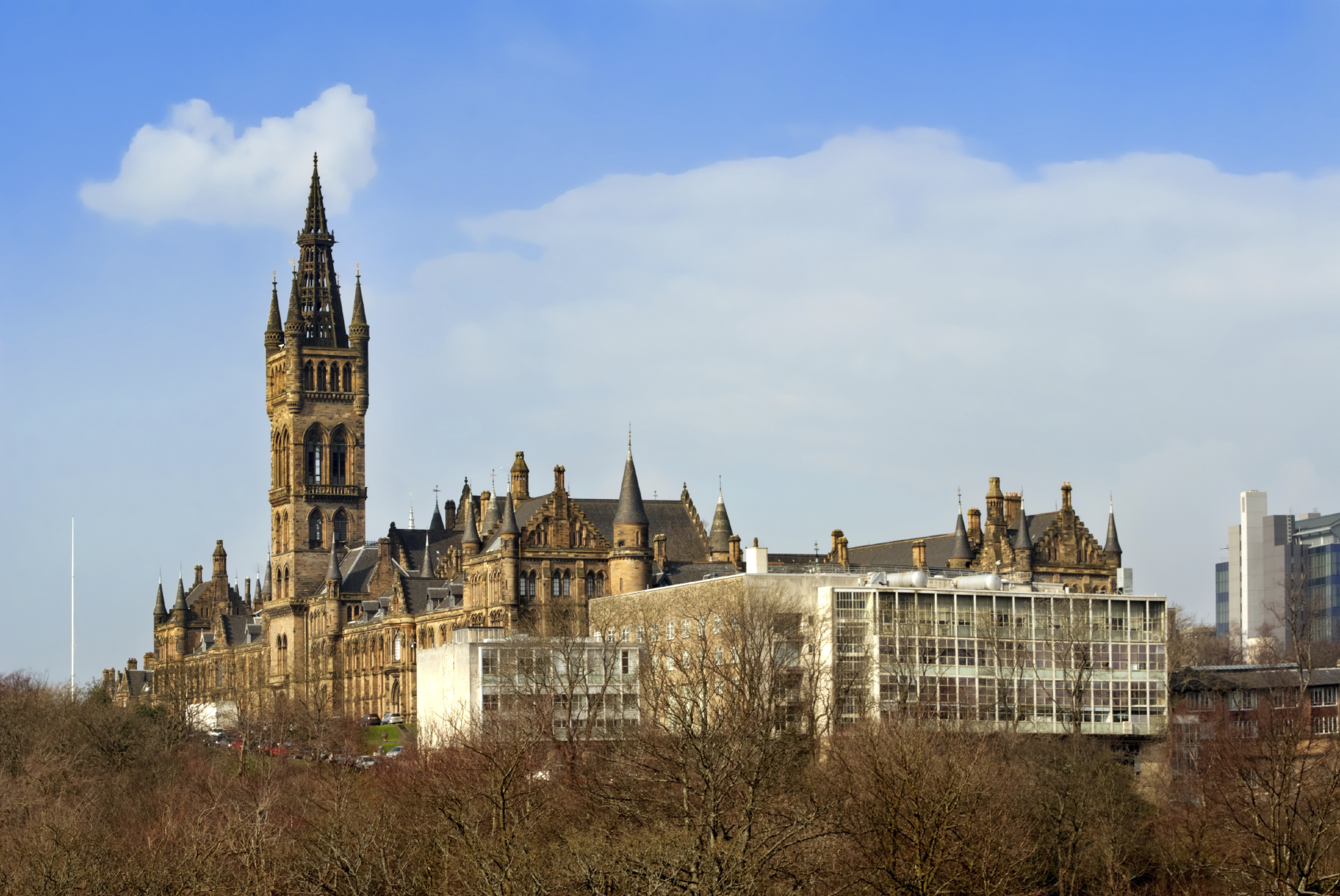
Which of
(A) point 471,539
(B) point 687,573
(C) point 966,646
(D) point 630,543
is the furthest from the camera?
(A) point 471,539

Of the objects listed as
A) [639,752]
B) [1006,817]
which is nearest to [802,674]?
[639,752]

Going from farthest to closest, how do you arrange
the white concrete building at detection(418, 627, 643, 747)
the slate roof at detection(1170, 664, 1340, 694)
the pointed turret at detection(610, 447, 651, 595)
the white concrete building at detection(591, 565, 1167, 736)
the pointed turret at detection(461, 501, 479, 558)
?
the pointed turret at detection(461, 501, 479, 558) < the pointed turret at detection(610, 447, 651, 595) < the slate roof at detection(1170, 664, 1340, 694) < the white concrete building at detection(591, 565, 1167, 736) < the white concrete building at detection(418, 627, 643, 747)

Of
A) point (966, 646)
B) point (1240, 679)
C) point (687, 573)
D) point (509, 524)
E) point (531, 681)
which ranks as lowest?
point (1240, 679)

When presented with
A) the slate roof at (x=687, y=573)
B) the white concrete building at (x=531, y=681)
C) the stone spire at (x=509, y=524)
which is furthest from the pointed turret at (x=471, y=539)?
the white concrete building at (x=531, y=681)

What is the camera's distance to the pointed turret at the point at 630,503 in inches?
7367

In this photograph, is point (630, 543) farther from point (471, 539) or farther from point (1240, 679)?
point (1240, 679)

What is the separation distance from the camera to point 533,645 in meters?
163

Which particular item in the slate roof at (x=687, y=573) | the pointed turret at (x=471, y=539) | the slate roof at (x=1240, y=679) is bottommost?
the slate roof at (x=1240, y=679)

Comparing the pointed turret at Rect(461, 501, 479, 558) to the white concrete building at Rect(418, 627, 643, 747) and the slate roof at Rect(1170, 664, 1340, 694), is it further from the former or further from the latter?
the slate roof at Rect(1170, 664, 1340, 694)

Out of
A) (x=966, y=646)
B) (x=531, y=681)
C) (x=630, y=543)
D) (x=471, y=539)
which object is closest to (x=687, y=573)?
(x=630, y=543)

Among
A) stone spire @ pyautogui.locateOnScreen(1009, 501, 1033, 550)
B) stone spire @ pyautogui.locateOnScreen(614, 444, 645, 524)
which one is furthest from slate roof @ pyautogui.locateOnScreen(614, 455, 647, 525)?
stone spire @ pyautogui.locateOnScreen(1009, 501, 1033, 550)

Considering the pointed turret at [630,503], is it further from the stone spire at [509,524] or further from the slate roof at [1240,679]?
the slate roof at [1240,679]

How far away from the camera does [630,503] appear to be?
187 m

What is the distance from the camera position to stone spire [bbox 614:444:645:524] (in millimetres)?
187125
